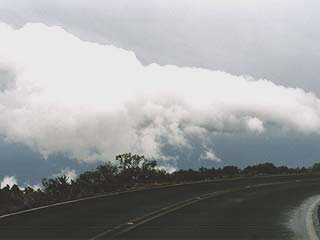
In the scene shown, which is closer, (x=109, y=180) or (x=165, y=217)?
(x=165, y=217)

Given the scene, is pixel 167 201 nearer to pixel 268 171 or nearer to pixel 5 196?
pixel 5 196

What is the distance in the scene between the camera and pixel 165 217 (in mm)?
14477

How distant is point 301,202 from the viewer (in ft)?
61.9

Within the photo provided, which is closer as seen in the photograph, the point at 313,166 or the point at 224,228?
the point at 224,228

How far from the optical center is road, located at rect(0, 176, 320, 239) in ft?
38.0

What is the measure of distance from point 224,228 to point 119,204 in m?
6.15

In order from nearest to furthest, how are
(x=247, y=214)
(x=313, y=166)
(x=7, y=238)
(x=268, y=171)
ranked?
(x=7, y=238) < (x=247, y=214) < (x=268, y=171) < (x=313, y=166)

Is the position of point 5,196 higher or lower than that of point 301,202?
higher

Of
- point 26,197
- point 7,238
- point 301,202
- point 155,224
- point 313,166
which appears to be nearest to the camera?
point 7,238

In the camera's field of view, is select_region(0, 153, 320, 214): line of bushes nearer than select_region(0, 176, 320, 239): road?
No

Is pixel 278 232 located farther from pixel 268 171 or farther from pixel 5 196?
pixel 268 171

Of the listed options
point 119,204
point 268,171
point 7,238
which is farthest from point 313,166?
point 7,238

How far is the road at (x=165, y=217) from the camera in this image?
38.0 feet

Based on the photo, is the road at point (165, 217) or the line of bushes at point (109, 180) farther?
the line of bushes at point (109, 180)
